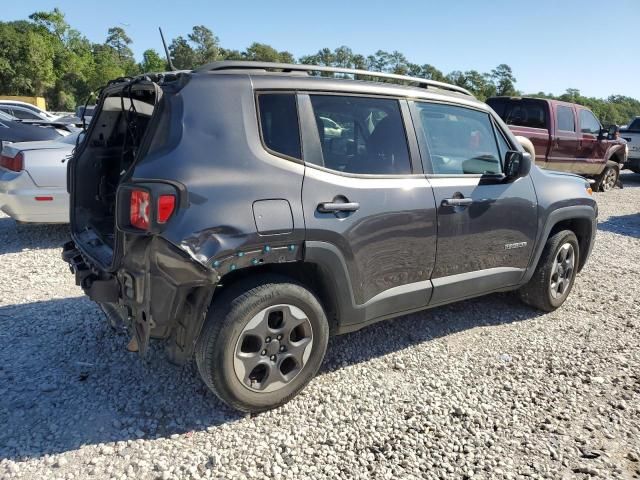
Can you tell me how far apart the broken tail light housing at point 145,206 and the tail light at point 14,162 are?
4.28 metres

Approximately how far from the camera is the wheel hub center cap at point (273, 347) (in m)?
2.83

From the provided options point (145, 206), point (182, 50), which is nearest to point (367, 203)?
point (145, 206)

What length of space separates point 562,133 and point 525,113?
3.41ft

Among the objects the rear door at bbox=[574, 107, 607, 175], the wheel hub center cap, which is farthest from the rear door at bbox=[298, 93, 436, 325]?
the rear door at bbox=[574, 107, 607, 175]

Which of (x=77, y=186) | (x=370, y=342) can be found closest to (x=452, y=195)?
(x=370, y=342)

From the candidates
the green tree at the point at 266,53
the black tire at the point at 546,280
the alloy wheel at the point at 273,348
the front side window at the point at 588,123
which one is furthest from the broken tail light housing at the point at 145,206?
the green tree at the point at 266,53

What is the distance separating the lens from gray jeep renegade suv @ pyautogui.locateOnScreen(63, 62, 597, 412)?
252 centimetres

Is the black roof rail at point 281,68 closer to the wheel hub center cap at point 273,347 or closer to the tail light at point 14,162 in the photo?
the wheel hub center cap at point 273,347

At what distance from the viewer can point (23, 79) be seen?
55.3m

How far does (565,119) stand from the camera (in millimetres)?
11414

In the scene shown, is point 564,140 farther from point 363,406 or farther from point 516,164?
point 363,406

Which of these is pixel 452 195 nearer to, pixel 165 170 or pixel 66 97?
pixel 165 170

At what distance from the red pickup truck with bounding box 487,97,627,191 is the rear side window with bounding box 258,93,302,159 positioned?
870 centimetres

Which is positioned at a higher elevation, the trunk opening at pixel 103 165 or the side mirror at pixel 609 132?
the side mirror at pixel 609 132
